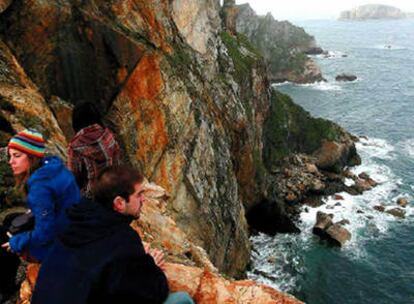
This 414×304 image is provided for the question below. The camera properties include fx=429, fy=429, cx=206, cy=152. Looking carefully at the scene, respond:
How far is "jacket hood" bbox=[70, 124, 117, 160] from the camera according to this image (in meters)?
8.40

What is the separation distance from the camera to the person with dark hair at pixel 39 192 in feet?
22.9

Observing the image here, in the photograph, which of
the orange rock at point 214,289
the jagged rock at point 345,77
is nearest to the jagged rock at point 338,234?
the orange rock at point 214,289

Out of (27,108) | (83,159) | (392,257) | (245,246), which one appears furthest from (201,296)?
(392,257)

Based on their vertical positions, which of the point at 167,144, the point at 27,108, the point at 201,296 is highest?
the point at 27,108

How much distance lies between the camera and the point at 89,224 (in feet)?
16.5

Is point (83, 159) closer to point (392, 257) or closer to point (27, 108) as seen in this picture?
point (27, 108)

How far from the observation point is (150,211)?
53.5 feet

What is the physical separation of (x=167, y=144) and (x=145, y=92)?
11.9 feet

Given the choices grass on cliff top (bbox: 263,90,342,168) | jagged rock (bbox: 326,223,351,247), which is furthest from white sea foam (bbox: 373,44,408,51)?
jagged rock (bbox: 326,223,351,247)

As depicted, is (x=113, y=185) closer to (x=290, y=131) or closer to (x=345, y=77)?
(x=290, y=131)

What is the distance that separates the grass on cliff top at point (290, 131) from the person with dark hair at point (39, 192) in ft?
189

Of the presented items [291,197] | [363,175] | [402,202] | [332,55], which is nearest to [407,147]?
[363,175]

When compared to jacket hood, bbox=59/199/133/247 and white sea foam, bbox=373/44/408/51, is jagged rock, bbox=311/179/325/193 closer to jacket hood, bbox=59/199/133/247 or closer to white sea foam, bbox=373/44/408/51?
jacket hood, bbox=59/199/133/247

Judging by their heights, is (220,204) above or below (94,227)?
below
